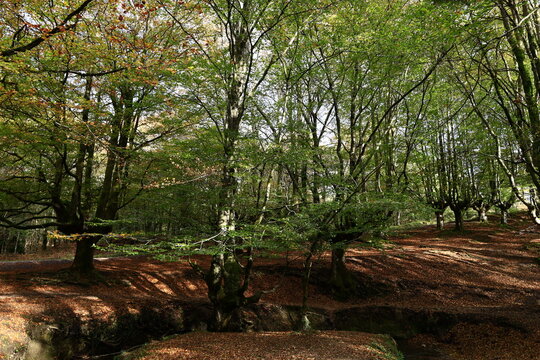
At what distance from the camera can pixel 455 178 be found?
22.8 m

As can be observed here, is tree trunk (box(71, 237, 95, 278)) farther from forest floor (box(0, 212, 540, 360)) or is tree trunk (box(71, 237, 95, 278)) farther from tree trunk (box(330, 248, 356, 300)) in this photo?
tree trunk (box(330, 248, 356, 300))

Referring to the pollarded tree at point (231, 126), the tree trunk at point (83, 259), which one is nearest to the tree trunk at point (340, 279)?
the pollarded tree at point (231, 126)

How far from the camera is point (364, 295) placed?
1417 centimetres

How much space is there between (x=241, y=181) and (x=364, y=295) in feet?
26.2

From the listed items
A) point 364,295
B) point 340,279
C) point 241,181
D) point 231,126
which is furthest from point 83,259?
point 364,295

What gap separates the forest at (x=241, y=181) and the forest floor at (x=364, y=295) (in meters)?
0.09

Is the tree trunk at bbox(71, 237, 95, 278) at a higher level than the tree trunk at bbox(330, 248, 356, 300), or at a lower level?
higher

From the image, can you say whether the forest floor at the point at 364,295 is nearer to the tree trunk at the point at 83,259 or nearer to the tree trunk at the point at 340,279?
the tree trunk at the point at 340,279

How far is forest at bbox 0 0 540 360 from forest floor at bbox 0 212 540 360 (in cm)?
9

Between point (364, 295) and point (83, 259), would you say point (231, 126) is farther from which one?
point (364, 295)

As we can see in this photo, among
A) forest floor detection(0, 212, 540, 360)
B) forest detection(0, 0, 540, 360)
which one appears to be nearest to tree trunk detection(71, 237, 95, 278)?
forest detection(0, 0, 540, 360)

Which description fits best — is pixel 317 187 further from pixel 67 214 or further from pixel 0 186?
pixel 0 186

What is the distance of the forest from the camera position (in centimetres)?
763

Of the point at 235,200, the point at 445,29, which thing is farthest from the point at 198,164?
the point at 445,29
